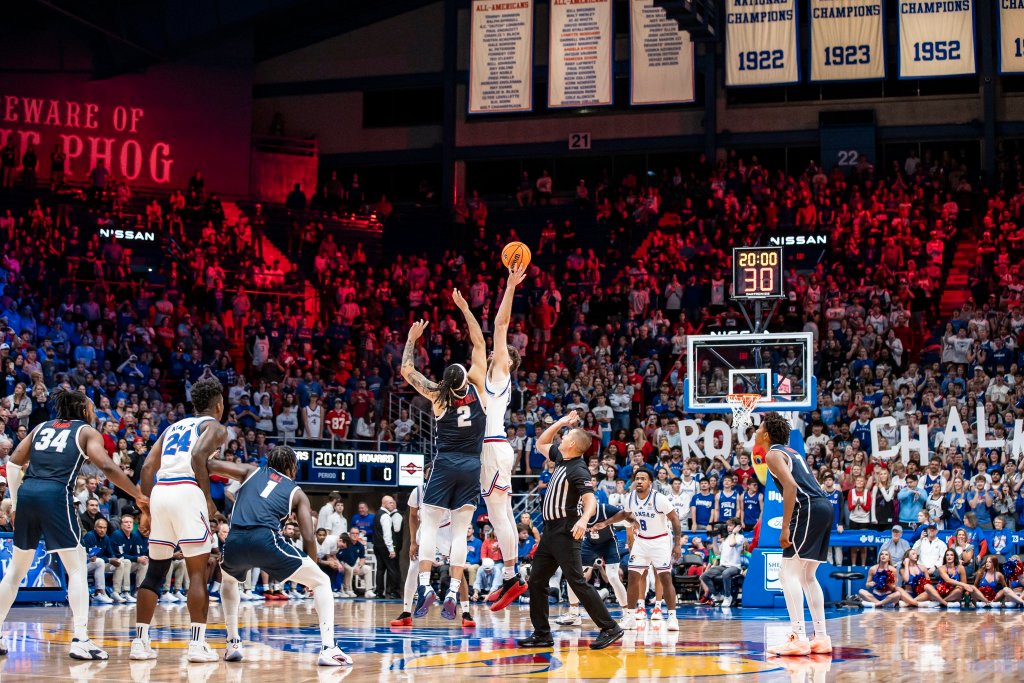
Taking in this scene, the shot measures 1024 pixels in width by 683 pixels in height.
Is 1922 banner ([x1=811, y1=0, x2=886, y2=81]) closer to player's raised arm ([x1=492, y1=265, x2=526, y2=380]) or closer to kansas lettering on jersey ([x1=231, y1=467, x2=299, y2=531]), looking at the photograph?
player's raised arm ([x1=492, y1=265, x2=526, y2=380])

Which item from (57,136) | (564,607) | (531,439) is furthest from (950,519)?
(57,136)

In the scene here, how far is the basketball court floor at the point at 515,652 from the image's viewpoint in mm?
9211

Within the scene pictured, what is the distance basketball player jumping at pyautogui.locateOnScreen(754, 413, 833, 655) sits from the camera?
10.8m

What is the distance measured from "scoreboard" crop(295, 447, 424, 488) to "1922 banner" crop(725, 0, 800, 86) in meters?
11.8

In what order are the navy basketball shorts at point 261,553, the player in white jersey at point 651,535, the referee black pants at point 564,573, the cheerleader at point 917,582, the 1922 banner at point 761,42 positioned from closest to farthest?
the navy basketball shorts at point 261,553 < the referee black pants at point 564,573 < the player in white jersey at point 651,535 < the cheerleader at point 917,582 < the 1922 banner at point 761,42

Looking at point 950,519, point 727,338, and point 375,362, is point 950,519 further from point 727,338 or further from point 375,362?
point 375,362

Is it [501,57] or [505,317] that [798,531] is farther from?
[501,57]

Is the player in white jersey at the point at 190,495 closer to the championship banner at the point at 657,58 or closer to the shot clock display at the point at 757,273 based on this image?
the shot clock display at the point at 757,273

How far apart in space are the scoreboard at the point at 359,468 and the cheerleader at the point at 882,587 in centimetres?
774

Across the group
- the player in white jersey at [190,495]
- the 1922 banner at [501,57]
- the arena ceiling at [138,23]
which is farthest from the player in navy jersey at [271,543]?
the arena ceiling at [138,23]

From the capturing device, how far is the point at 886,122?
36031 mm

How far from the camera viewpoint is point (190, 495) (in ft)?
32.1

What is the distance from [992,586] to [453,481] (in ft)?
33.8

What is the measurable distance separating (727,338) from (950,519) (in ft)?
15.1
